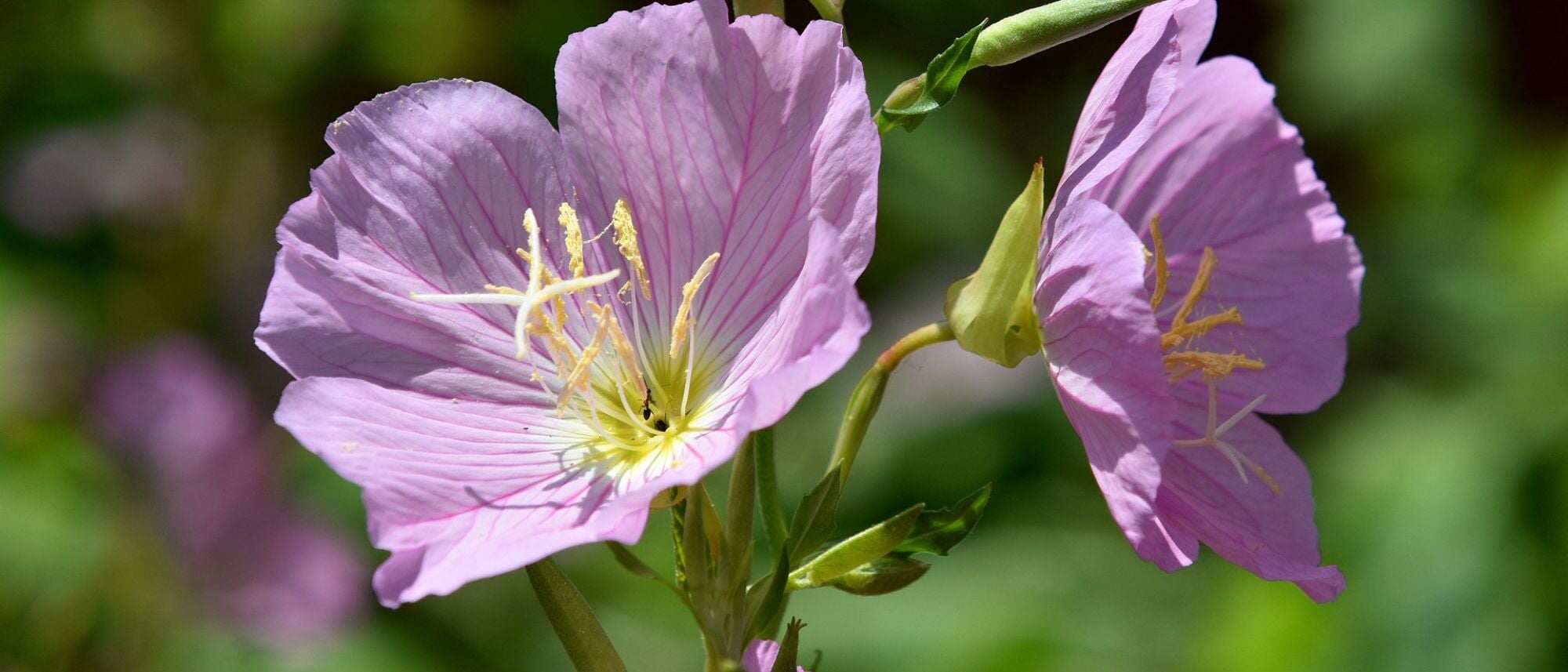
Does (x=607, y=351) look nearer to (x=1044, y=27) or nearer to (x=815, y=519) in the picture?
(x=815, y=519)

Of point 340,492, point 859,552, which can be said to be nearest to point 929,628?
point 340,492

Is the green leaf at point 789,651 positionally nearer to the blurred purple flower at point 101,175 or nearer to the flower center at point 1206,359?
the flower center at point 1206,359

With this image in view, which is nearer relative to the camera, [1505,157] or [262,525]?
[262,525]

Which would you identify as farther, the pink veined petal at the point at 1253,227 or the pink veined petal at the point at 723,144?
the pink veined petal at the point at 1253,227

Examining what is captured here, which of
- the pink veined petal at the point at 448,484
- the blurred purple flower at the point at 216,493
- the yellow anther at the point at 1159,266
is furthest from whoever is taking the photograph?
the blurred purple flower at the point at 216,493

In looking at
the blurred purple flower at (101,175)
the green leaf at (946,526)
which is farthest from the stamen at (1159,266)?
the blurred purple flower at (101,175)

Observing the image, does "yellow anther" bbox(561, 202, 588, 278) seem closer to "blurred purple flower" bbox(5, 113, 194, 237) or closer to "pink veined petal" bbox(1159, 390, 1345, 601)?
"pink veined petal" bbox(1159, 390, 1345, 601)

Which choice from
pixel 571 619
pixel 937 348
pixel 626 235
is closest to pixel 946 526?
pixel 571 619

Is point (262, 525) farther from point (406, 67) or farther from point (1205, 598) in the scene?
point (1205, 598)
